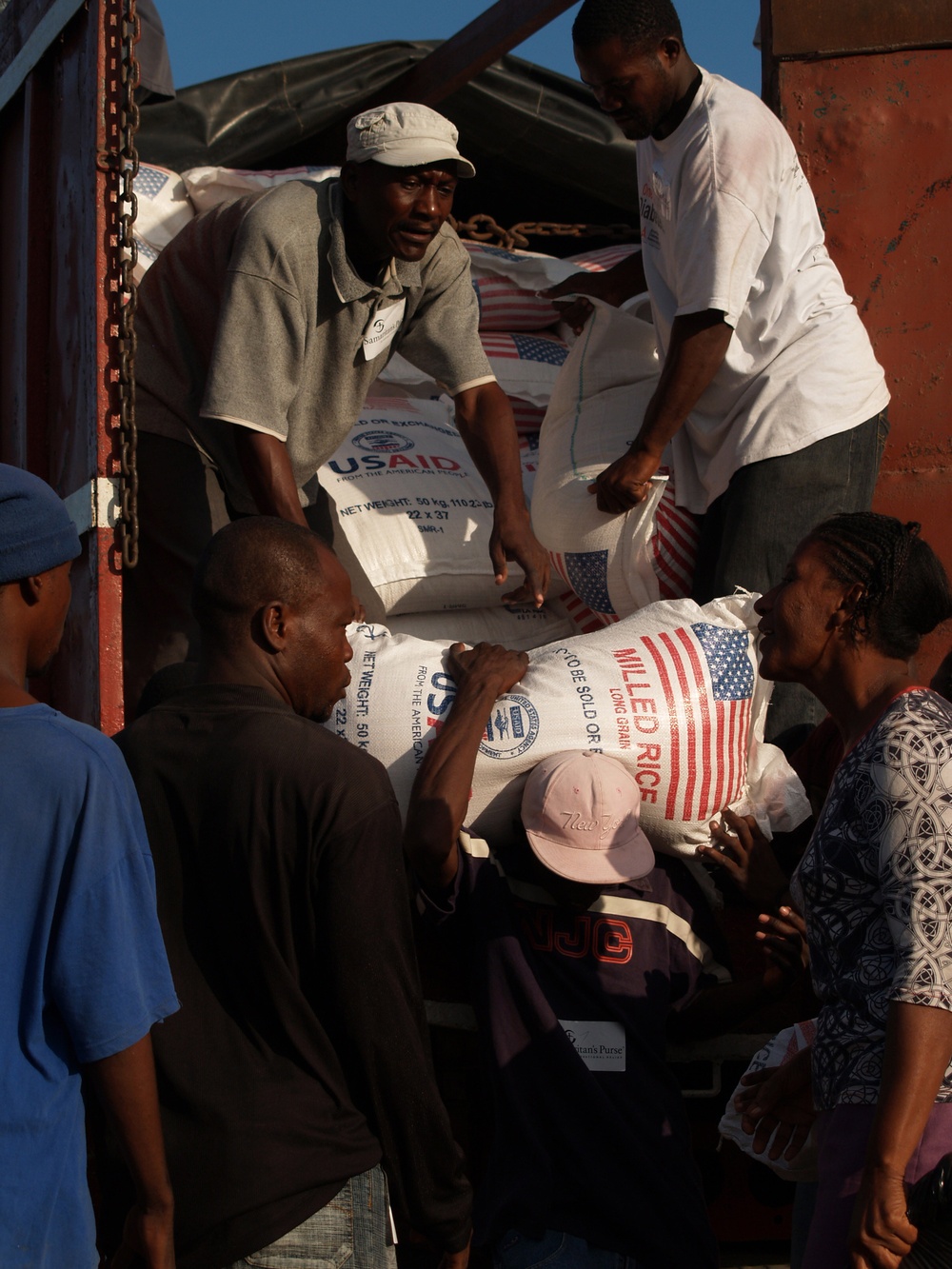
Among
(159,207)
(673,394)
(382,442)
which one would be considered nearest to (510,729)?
(673,394)

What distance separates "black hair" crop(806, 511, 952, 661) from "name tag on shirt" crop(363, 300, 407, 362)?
1372 mm

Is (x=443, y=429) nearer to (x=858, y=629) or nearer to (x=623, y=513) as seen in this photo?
(x=623, y=513)

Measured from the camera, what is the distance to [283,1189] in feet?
5.28

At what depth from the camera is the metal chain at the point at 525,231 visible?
17.9 feet

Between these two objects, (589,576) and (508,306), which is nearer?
(589,576)

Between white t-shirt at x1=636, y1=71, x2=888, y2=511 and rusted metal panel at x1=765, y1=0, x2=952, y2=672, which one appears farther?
rusted metal panel at x1=765, y1=0, x2=952, y2=672

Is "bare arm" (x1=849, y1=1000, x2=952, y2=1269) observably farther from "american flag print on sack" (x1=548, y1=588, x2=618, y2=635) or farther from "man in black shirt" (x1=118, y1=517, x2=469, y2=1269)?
"american flag print on sack" (x1=548, y1=588, x2=618, y2=635)

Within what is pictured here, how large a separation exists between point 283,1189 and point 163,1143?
0.15 metres

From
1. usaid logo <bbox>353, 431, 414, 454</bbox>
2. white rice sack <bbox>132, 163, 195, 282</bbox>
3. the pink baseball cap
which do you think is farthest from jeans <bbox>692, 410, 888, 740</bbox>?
white rice sack <bbox>132, 163, 195, 282</bbox>

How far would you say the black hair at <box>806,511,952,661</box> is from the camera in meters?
1.97

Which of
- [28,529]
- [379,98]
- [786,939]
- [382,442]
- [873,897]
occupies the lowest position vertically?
[786,939]

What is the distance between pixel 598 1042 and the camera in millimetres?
2367

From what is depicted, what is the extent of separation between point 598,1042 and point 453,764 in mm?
546

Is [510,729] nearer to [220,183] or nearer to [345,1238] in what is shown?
[345,1238]
